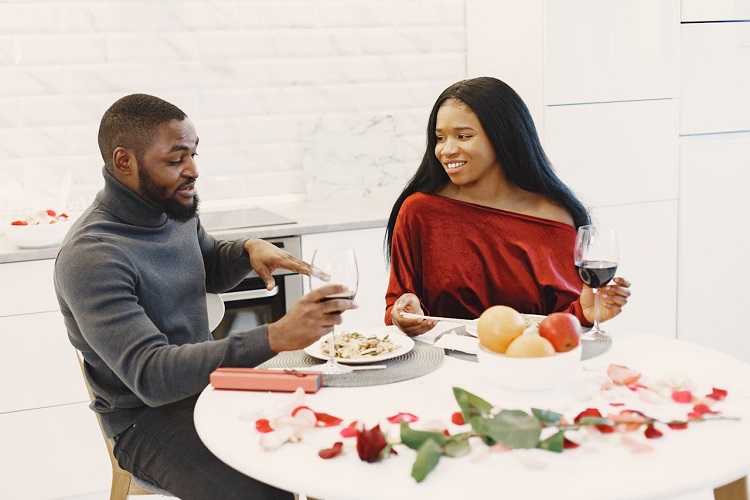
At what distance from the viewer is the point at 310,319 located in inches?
66.7

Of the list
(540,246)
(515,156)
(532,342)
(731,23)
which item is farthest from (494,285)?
(731,23)

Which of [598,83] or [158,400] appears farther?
[598,83]

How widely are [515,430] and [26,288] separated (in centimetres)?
214

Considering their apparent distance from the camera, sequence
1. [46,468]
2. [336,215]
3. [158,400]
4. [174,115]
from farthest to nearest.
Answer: [336,215] → [46,468] → [174,115] → [158,400]

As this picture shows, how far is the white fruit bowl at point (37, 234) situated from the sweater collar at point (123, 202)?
98cm

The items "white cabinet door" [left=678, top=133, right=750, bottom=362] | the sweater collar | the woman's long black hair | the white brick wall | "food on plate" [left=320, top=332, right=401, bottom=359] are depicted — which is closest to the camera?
"food on plate" [left=320, top=332, right=401, bottom=359]

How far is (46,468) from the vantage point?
309 centimetres

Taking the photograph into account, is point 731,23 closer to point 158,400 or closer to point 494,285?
point 494,285

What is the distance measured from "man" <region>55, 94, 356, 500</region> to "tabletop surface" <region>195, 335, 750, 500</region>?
130 mm

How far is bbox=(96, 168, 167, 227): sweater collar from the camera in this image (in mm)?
2082

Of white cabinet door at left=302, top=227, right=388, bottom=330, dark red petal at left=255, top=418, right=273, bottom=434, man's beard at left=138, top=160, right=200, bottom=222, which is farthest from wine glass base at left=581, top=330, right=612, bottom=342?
white cabinet door at left=302, top=227, right=388, bottom=330

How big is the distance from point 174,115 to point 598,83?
6.93ft

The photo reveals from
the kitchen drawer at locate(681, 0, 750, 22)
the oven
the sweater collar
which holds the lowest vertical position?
the oven

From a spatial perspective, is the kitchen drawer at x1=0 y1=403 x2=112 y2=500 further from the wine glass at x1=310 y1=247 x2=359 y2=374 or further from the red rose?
the red rose
